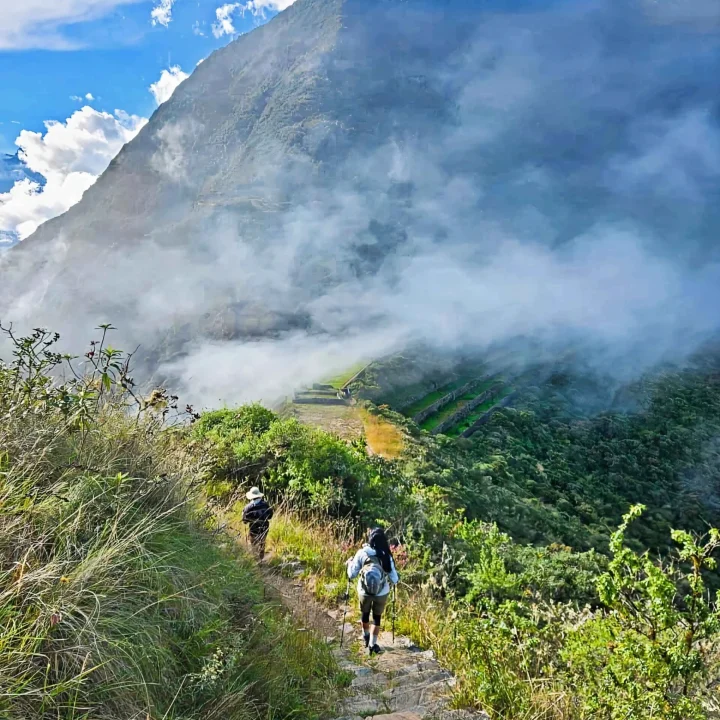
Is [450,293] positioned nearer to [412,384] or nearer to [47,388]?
[412,384]

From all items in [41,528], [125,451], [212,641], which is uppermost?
[125,451]

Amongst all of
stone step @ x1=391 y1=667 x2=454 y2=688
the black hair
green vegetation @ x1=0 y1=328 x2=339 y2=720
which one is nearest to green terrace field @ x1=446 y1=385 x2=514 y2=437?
the black hair

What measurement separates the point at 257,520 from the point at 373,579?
2175 millimetres

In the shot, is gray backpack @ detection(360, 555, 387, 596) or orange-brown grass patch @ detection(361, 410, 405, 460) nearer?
Result: gray backpack @ detection(360, 555, 387, 596)

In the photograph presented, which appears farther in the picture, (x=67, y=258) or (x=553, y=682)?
(x=67, y=258)

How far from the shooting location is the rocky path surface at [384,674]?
13.2 feet

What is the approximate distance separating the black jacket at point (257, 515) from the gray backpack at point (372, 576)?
200 cm

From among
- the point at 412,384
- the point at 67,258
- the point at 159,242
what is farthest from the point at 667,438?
the point at 67,258

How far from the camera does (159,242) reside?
170625 mm

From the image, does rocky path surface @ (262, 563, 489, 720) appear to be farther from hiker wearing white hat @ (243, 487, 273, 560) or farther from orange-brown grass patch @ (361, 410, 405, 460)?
orange-brown grass patch @ (361, 410, 405, 460)

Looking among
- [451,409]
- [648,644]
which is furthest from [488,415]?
[648,644]

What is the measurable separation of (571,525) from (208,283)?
422ft

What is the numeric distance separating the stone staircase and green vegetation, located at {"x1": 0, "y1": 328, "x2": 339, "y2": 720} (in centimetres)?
31

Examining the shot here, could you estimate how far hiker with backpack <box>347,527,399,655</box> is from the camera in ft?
18.5
